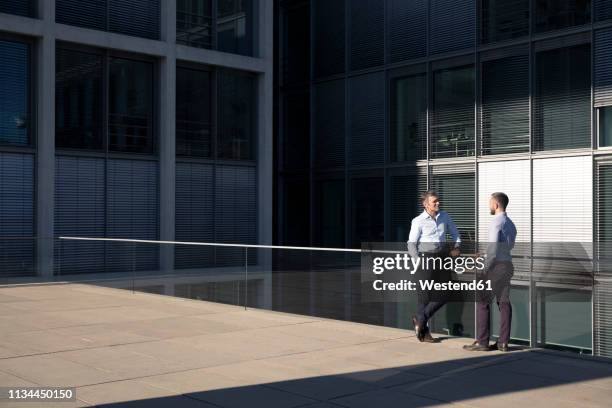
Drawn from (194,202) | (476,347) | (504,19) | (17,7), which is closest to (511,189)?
(504,19)

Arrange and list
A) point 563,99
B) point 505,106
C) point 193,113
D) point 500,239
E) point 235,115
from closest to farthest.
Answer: point 500,239 → point 563,99 → point 505,106 → point 193,113 → point 235,115

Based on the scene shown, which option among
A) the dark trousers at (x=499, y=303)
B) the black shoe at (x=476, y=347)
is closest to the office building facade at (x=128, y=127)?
the black shoe at (x=476, y=347)

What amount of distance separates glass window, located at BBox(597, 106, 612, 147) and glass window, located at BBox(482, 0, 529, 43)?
3021 millimetres

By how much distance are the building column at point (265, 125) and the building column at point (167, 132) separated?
Answer: 3122 millimetres

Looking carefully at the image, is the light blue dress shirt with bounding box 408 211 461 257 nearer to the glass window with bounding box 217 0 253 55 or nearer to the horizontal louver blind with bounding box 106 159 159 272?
the horizontal louver blind with bounding box 106 159 159 272

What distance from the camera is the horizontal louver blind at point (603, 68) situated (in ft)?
60.8

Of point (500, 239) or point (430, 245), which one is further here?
point (430, 245)

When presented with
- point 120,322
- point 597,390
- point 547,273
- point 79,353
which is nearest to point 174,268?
point 120,322

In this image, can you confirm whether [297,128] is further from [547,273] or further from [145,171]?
[547,273]

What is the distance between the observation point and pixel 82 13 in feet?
71.8

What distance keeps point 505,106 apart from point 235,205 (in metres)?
8.86

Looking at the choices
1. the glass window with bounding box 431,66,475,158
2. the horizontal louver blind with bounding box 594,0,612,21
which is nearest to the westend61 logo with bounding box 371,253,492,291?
A: the horizontal louver blind with bounding box 594,0,612,21

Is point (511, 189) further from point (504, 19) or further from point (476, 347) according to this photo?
point (476, 347)

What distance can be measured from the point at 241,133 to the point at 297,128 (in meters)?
2.45
